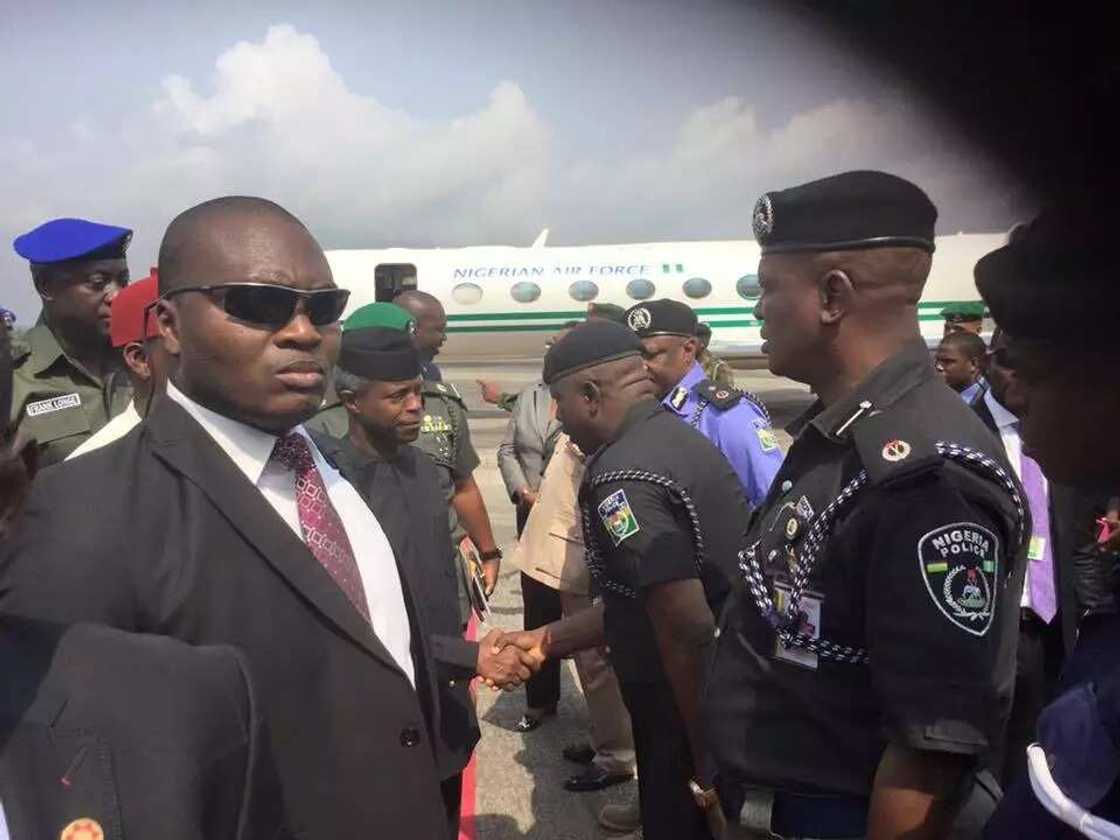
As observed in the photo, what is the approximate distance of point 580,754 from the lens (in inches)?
178

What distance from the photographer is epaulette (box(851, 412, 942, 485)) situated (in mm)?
1563

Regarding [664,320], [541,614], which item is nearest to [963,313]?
[664,320]

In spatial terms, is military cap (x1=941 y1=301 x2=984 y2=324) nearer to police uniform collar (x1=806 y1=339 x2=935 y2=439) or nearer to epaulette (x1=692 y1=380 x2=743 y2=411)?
epaulette (x1=692 y1=380 x2=743 y2=411)

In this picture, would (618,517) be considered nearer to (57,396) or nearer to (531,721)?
(57,396)

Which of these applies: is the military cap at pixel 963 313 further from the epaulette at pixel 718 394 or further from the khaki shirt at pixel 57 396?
the khaki shirt at pixel 57 396

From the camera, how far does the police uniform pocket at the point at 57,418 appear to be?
11.0ft

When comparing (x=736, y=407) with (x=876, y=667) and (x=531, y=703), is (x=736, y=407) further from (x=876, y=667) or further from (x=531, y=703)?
(x=876, y=667)

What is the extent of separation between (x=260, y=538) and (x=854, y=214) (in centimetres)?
122

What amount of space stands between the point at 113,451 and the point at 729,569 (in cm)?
175

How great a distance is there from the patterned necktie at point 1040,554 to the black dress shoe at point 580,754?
216cm

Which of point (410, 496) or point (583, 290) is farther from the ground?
point (410, 496)

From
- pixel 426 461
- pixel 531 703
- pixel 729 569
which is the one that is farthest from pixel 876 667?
pixel 531 703

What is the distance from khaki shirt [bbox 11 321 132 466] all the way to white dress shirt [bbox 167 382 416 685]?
6.30ft

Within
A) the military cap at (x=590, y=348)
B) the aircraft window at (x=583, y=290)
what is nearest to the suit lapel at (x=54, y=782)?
the military cap at (x=590, y=348)
